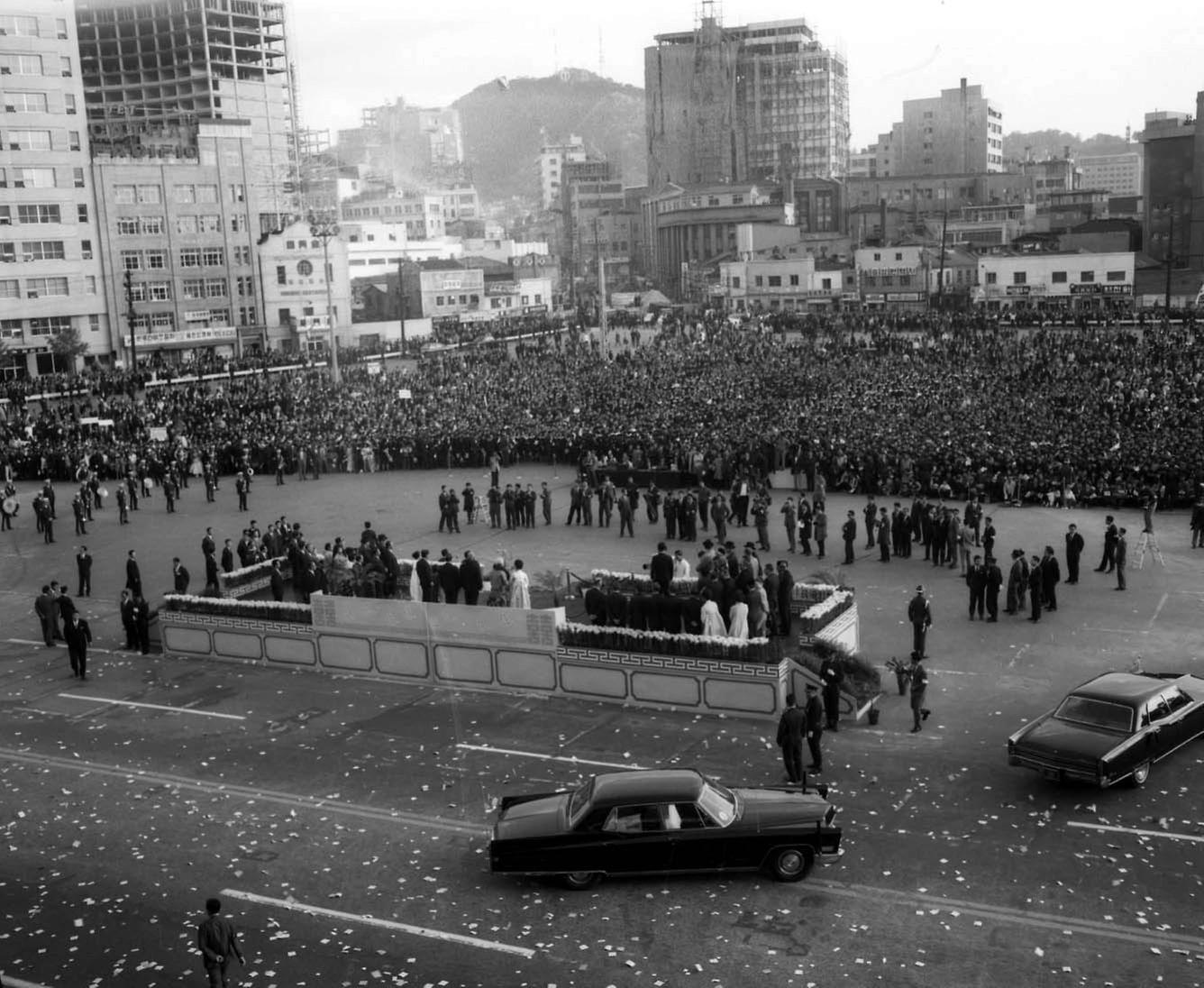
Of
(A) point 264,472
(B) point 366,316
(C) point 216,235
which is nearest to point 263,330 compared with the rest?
(C) point 216,235

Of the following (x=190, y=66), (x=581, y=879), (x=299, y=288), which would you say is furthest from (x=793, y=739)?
(x=190, y=66)

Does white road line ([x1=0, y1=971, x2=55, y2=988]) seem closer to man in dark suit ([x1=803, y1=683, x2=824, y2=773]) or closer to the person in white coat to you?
man in dark suit ([x1=803, y1=683, x2=824, y2=773])

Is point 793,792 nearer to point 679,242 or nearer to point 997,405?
point 997,405

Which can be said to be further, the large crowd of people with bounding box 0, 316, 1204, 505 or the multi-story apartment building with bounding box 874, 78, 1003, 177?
the multi-story apartment building with bounding box 874, 78, 1003, 177

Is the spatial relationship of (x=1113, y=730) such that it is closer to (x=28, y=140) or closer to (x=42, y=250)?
(x=42, y=250)

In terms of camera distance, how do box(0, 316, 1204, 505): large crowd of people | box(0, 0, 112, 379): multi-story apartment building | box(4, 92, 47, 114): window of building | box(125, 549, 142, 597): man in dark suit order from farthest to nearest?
box(0, 0, 112, 379): multi-story apartment building, box(4, 92, 47, 114): window of building, box(0, 316, 1204, 505): large crowd of people, box(125, 549, 142, 597): man in dark suit

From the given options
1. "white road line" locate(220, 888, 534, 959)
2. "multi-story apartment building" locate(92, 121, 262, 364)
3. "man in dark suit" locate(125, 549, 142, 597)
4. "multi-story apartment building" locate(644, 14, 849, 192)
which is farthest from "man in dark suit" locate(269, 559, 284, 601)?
"multi-story apartment building" locate(644, 14, 849, 192)
